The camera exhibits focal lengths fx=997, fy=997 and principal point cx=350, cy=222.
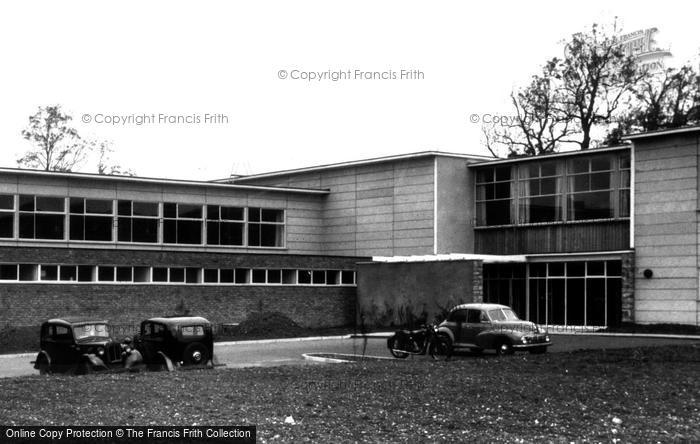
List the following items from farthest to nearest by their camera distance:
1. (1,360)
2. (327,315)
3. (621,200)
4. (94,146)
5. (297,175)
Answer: (94,146)
(297,175)
(327,315)
(621,200)
(1,360)

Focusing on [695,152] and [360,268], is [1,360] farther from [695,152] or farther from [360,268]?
[695,152]

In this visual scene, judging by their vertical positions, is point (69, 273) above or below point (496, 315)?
above

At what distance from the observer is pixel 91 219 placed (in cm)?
4559

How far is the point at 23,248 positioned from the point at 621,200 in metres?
23.6

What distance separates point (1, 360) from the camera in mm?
28781

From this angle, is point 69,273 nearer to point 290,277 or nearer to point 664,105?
point 290,277

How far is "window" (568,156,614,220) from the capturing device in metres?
41.0

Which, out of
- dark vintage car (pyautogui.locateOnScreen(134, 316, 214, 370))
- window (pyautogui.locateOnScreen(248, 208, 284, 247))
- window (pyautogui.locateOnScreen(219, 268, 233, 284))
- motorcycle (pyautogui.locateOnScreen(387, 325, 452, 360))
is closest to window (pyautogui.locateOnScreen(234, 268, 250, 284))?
window (pyautogui.locateOnScreen(219, 268, 233, 284))

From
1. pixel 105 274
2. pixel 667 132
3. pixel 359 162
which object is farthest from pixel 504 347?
pixel 359 162

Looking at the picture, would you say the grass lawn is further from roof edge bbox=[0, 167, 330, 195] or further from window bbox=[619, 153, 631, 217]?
roof edge bbox=[0, 167, 330, 195]

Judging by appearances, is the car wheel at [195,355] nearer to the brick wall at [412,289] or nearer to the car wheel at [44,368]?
the car wheel at [44,368]

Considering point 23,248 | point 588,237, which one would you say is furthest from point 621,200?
point 23,248

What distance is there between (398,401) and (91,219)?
3316cm

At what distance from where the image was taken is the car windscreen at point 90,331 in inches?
926
